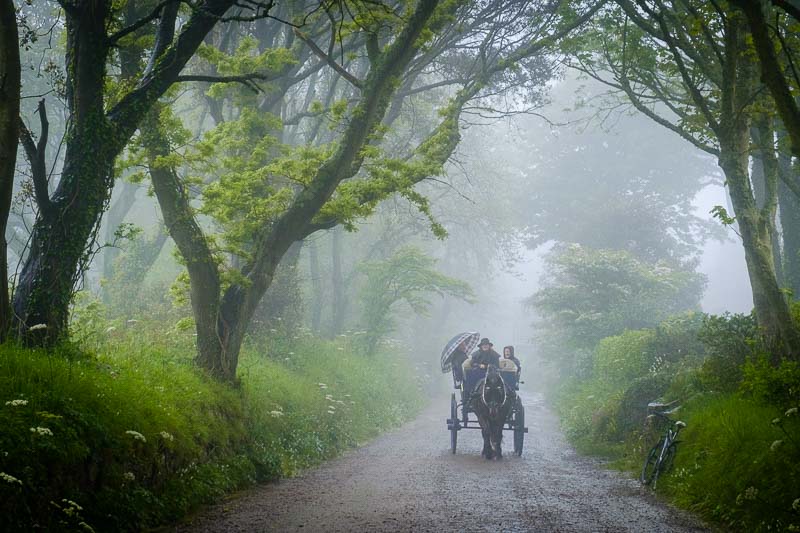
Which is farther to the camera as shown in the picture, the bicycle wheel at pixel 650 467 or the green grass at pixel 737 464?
the bicycle wheel at pixel 650 467

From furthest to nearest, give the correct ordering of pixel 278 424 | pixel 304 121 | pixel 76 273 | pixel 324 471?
pixel 304 121 < pixel 278 424 < pixel 324 471 < pixel 76 273

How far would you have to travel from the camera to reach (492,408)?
12.9 meters

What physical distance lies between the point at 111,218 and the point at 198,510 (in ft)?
87.7

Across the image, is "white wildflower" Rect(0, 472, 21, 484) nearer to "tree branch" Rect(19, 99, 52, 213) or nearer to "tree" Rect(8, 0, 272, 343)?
"tree" Rect(8, 0, 272, 343)

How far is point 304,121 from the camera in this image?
29.8 m

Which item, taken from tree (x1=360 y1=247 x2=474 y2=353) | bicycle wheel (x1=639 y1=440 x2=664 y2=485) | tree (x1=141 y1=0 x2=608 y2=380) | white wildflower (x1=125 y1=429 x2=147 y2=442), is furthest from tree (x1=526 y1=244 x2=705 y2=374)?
white wildflower (x1=125 y1=429 x2=147 y2=442)

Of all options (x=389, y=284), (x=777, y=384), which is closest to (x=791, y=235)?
(x=777, y=384)

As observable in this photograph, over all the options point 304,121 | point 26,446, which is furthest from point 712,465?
point 304,121

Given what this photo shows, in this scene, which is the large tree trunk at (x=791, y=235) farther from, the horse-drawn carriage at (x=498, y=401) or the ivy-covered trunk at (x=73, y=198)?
the ivy-covered trunk at (x=73, y=198)

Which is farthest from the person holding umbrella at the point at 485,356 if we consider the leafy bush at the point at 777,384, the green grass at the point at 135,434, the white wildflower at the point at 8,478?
the white wildflower at the point at 8,478

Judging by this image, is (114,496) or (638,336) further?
(638,336)

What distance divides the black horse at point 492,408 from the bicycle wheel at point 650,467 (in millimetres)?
3262

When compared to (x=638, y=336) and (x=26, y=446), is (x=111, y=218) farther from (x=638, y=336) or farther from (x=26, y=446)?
(x=26, y=446)

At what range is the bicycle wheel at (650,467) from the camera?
9.63 m
